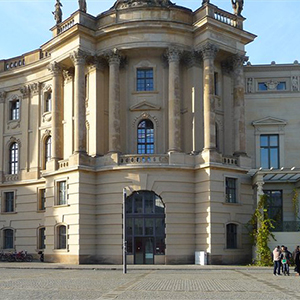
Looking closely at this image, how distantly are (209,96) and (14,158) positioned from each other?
21840 millimetres

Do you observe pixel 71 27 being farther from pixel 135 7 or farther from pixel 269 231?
pixel 269 231

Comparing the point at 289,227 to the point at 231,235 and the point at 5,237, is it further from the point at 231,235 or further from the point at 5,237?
the point at 5,237

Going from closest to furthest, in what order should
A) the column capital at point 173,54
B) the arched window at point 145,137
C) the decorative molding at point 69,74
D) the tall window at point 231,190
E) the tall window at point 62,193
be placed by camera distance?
the tall window at point 231,190 → the column capital at point 173,54 → the tall window at point 62,193 → the arched window at point 145,137 → the decorative molding at point 69,74

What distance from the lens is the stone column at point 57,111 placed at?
4991cm

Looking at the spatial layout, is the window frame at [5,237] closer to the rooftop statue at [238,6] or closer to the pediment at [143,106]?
the pediment at [143,106]

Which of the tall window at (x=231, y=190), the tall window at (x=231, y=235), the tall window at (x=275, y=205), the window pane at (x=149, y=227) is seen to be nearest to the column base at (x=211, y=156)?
the tall window at (x=231, y=190)

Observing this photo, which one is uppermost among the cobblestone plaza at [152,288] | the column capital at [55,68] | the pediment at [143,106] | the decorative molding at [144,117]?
the column capital at [55,68]

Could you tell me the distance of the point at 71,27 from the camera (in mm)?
48156

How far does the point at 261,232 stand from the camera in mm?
43688

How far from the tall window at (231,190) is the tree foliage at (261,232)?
89.0 inches

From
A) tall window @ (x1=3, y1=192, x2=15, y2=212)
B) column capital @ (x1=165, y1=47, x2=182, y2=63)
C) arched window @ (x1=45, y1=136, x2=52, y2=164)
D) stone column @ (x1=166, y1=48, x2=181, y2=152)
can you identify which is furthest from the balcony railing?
tall window @ (x1=3, y1=192, x2=15, y2=212)

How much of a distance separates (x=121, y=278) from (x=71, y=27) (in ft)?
80.3

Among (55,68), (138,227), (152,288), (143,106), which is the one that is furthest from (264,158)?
(152,288)

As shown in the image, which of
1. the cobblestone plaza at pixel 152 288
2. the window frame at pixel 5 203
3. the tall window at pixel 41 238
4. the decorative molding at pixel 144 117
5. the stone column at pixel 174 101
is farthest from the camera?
the window frame at pixel 5 203
